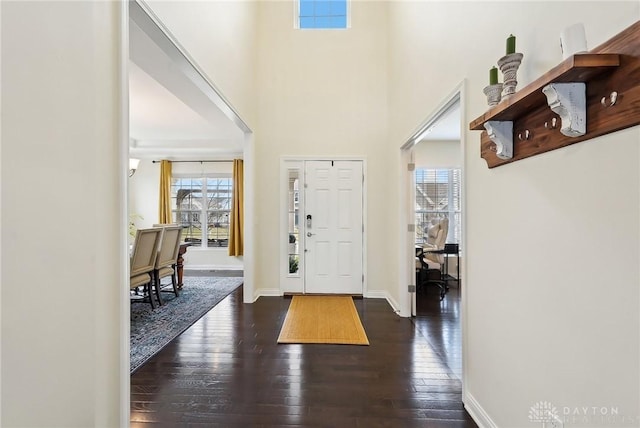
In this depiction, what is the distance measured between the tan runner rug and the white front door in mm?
312

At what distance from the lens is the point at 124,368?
148 centimetres

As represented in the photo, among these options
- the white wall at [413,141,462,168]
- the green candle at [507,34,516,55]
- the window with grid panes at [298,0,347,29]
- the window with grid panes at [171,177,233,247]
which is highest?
the window with grid panes at [298,0,347,29]

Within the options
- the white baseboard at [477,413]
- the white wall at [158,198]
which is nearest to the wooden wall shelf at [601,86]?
the white baseboard at [477,413]

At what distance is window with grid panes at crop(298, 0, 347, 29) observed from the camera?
4.84 metres

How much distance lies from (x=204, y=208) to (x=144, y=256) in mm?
3525

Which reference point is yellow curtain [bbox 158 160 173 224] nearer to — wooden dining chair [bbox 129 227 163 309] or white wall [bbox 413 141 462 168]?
wooden dining chair [bbox 129 227 163 309]

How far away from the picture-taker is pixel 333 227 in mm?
4711

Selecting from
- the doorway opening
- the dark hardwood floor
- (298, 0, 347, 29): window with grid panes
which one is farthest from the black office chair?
(298, 0, 347, 29): window with grid panes

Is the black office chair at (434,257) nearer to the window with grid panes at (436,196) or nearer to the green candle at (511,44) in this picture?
the window with grid panes at (436,196)

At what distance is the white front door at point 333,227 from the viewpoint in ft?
15.4

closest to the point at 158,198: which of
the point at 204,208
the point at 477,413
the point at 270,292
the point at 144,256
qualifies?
the point at 204,208

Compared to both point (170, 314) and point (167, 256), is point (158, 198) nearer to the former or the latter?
point (167, 256)

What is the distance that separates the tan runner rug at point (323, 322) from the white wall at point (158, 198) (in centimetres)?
323

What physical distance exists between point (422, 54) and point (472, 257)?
2124 mm
